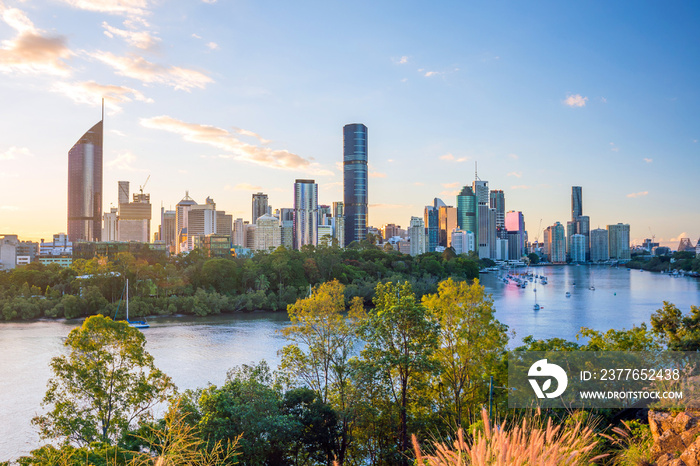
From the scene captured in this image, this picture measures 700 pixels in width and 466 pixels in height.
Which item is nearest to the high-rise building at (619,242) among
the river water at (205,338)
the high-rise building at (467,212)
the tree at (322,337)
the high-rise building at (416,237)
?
the high-rise building at (467,212)

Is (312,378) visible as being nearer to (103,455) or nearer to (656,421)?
(103,455)

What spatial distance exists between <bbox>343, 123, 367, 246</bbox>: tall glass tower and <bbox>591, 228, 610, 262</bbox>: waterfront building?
161ft

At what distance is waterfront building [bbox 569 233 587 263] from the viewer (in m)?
105

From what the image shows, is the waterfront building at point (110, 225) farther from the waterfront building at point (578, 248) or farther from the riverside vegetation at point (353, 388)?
the riverside vegetation at point (353, 388)

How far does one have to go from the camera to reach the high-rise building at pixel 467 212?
113625 mm

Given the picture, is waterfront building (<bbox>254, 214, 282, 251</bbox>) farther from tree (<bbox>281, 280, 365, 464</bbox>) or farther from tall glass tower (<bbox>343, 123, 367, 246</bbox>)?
tree (<bbox>281, 280, 365, 464</bbox>)

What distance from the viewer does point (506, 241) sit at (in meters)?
118

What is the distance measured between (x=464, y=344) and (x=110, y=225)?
117378 millimetres

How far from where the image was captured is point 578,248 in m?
106

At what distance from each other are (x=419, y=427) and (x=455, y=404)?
908mm

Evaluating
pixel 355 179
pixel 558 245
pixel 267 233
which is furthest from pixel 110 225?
pixel 558 245

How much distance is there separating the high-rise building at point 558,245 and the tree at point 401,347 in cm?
10817

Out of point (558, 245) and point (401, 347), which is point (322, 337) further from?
point (558, 245)

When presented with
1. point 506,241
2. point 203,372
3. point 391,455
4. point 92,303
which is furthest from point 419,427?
point 506,241
